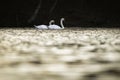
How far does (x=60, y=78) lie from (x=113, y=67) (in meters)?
0.38

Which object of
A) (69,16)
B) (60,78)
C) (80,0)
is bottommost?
(60,78)

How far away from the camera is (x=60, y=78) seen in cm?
→ 130

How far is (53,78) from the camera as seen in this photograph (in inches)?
52.1

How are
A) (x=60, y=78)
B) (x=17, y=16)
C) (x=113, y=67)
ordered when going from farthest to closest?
1. (x=17, y=16)
2. (x=113, y=67)
3. (x=60, y=78)

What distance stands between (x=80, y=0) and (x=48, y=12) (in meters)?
1.53

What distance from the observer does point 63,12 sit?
12.0 metres

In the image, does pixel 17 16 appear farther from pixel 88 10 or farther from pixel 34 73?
pixel 34 73

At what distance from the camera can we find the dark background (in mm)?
11648

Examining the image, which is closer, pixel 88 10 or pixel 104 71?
pixel 104 71

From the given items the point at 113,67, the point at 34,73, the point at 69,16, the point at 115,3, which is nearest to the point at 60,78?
the point at 34,73

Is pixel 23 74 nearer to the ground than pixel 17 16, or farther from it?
nearer to the ground

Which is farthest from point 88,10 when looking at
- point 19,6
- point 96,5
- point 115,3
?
point 19,6

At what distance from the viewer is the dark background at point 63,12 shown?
38.2 ft

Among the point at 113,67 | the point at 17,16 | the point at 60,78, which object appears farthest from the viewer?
the point at 17,16
